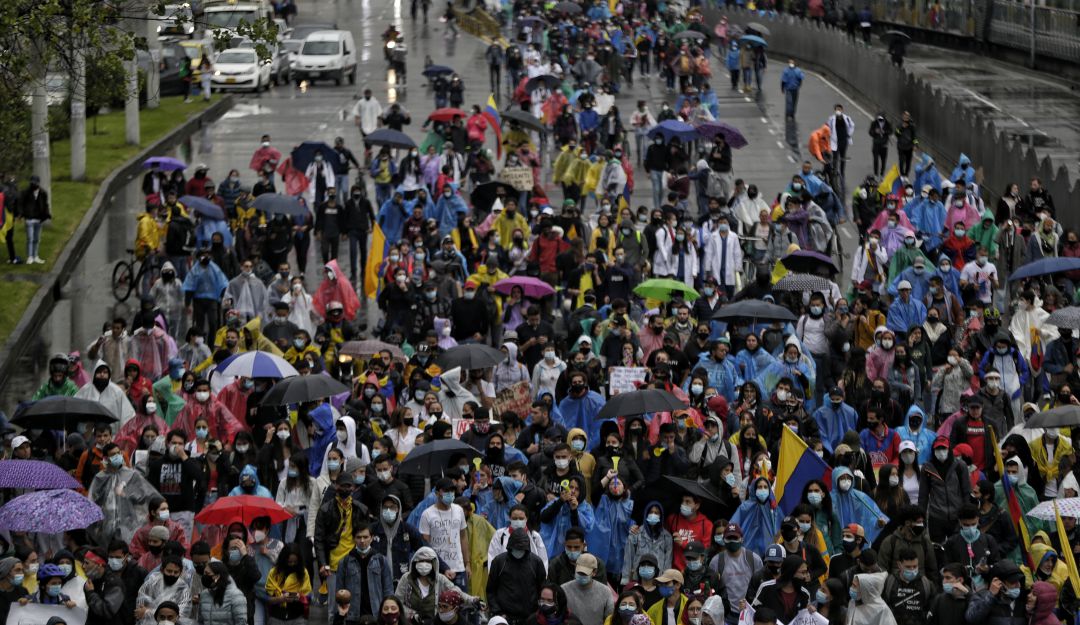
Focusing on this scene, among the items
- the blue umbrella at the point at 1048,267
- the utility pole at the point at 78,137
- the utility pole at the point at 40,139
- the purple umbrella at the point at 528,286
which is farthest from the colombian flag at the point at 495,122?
the blue umbrella at the point at 1048,267

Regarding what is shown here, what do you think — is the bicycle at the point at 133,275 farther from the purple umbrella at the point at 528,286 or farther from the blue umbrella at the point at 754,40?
the blue umbrella at the point at 754,40

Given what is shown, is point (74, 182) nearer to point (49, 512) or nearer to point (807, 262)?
point (807, 262)

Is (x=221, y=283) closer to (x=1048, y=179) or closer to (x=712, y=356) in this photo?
(x=712, y=356)

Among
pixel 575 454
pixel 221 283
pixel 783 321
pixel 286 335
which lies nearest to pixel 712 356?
pixel 783 321

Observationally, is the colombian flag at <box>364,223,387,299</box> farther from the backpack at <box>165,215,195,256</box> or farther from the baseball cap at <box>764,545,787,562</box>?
the baseball cap at <box>764,545,787,562</box>

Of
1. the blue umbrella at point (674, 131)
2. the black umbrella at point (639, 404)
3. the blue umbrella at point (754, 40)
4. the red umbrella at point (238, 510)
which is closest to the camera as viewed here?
the red umbrella at point (238, 510)

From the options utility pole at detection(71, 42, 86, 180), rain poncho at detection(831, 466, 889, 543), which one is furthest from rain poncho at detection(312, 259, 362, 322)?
utility pole at detection(71, 42, 86, 180)

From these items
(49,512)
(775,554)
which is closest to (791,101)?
(775,554)

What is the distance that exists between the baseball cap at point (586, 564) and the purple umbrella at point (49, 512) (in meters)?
3.69

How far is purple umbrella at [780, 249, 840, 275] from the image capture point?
24.0 metres

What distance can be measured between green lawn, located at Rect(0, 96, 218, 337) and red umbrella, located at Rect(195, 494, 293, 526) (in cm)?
1050

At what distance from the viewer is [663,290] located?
22.7m

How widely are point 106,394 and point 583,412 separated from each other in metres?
4.39

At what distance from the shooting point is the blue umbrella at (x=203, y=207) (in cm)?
2561
